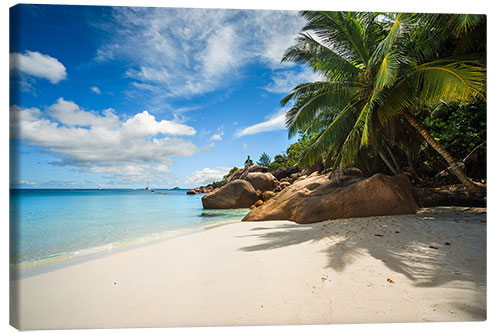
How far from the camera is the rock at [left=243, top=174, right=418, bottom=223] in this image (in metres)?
4.45

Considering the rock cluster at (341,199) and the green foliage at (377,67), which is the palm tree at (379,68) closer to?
the green foliage at (377,67)

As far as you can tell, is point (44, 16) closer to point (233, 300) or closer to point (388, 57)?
point (233, 300)

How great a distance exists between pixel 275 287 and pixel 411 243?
2.05 meters

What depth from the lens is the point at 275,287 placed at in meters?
1.96

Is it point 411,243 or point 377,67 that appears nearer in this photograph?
point 411,243

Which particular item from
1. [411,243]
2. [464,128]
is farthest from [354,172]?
[411,243]

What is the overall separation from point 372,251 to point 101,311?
2.92 metres

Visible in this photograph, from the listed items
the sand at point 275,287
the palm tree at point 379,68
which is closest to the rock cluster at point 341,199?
the palm tree at point 379,68

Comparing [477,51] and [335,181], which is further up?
[477,51]

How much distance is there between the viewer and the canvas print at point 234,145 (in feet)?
6.15

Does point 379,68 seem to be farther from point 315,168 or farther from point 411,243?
point 315,168

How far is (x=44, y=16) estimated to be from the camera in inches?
93.7

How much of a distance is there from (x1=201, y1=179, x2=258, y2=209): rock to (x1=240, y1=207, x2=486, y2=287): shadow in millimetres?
7729

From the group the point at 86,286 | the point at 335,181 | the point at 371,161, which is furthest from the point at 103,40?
the point at 371,161
